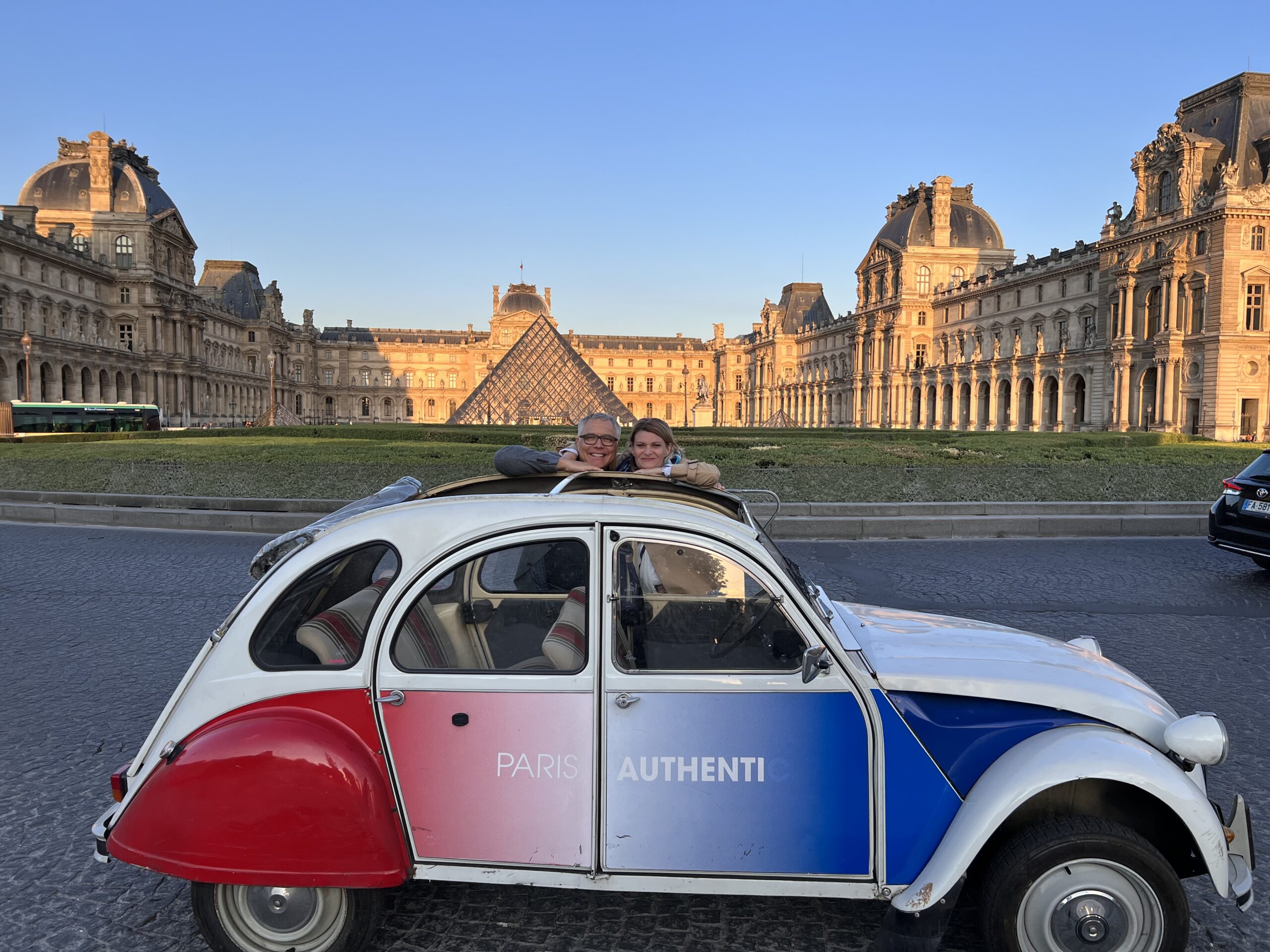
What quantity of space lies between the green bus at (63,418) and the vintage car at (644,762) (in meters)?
37.5

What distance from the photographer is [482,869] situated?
2.32m

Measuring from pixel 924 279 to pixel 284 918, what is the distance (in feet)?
230

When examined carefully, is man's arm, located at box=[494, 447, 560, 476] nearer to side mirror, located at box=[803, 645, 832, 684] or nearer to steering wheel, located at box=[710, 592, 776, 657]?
steering wheel, located at box=[710, 592, 776, 657]

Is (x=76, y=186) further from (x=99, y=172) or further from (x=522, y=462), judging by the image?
(x=522, y=462)

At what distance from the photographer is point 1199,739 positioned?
2184 millimetres

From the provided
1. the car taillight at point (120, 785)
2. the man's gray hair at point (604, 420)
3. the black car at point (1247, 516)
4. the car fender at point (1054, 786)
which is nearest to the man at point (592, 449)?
the man's gray hair at point (604, 420)

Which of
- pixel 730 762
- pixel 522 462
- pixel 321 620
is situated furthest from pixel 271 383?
pixel 730 762

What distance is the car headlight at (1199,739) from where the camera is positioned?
2.16m

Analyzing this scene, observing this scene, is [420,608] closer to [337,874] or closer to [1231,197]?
[337,874]

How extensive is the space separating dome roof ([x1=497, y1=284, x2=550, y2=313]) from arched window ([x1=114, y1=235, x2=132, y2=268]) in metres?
47.7

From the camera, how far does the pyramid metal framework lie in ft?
126

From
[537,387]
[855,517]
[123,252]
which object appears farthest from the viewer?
[123,252]

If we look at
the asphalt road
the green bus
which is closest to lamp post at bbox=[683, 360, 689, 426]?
the green bus

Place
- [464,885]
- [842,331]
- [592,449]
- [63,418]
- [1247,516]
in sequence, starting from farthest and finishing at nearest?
[842,331], [63,418], [1247,516], [592,449], [464,885]
